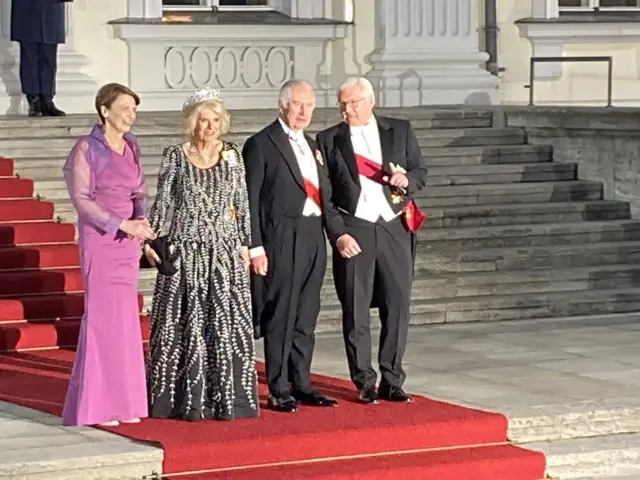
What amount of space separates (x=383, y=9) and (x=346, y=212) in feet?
26.6

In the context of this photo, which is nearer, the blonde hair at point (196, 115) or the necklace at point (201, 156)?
the blonde hair at point (196, 115)

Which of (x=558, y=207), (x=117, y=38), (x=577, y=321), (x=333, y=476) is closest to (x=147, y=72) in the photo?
(x=117, y=38)

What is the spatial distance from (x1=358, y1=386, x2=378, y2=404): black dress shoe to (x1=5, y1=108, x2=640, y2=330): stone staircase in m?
2.82

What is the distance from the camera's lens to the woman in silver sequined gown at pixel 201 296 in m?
8.68

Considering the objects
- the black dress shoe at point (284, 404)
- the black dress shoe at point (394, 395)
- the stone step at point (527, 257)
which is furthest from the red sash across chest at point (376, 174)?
the stone step at point (527, 257)

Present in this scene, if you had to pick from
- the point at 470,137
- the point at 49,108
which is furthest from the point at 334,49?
the point at 49,108

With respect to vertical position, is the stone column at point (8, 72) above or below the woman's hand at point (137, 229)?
above

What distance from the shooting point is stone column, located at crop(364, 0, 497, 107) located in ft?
55.7

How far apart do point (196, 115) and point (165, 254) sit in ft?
2.19

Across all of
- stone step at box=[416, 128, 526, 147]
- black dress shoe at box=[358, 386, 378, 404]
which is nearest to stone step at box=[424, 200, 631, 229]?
stone step at box=[416, 128, 526, 147]

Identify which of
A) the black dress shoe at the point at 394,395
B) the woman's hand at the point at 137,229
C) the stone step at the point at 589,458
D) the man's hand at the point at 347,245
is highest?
the woman's hand at the point at 137,229

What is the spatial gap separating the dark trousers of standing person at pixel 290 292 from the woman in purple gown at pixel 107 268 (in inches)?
26.7

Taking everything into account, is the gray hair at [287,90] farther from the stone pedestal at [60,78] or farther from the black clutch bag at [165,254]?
the stone pedestal at [60,78]

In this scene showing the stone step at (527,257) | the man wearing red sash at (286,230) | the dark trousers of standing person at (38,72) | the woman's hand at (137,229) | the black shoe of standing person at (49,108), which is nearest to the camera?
the woman's hand at (137,229)
